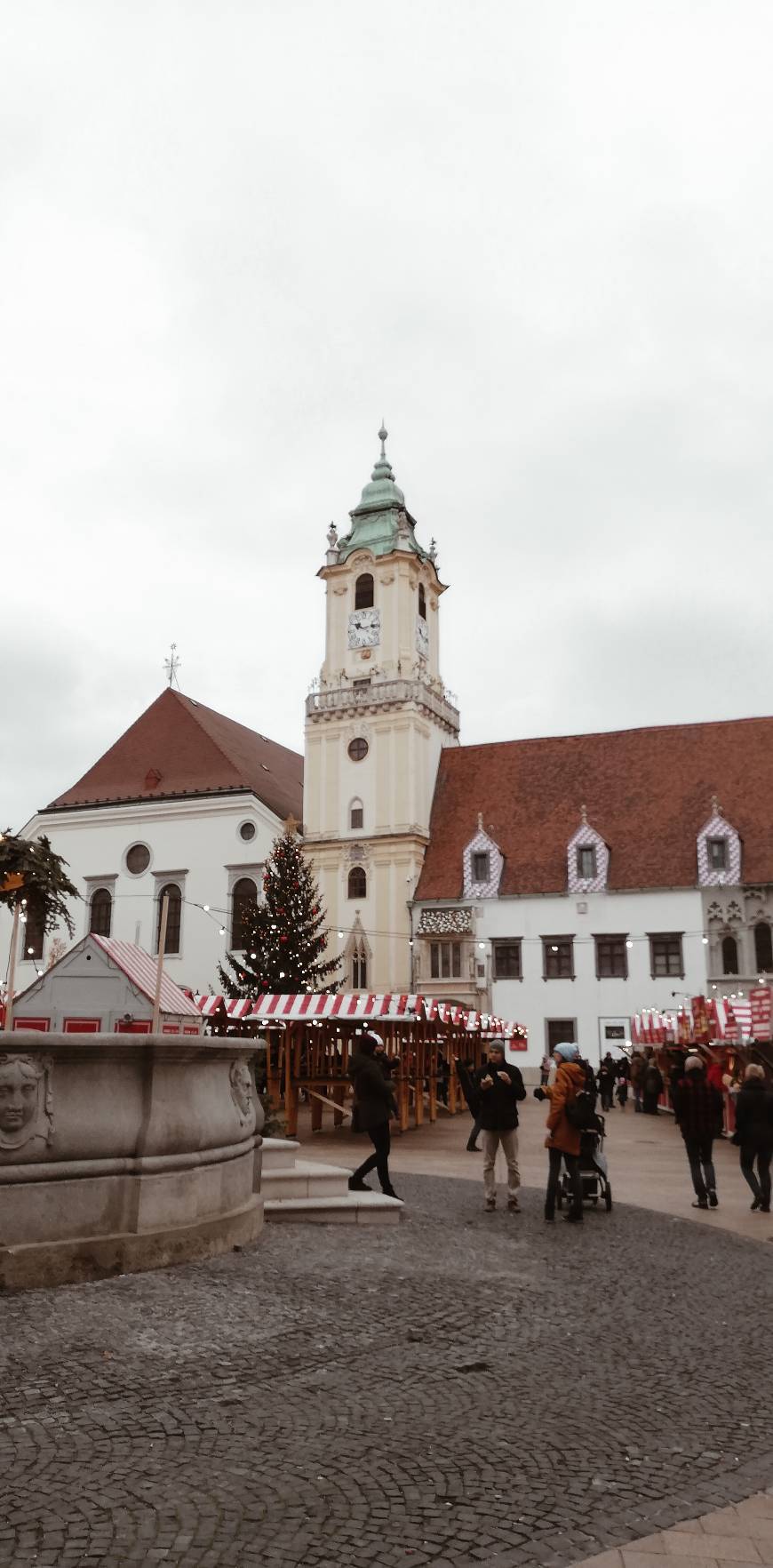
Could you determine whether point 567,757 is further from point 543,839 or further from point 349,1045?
point 349,1045

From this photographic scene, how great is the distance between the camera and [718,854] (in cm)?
4209

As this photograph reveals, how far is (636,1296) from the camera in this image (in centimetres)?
736

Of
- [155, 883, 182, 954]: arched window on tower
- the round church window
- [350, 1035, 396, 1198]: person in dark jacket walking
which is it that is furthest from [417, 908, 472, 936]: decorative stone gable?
[350, 1035, 396, 1198]: person in dark jacket walking

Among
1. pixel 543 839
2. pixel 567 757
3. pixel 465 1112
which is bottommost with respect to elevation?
pixel 465 1112

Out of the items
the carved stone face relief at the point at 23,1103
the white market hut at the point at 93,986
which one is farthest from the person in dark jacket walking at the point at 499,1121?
the white market hut at the point at 93,986

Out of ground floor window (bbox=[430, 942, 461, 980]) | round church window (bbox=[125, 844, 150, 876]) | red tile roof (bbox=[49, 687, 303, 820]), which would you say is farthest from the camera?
red tile roof (bbox=[49, 687, 303, 820])

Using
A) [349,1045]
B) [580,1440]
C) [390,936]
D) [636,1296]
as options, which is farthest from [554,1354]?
[390,936]

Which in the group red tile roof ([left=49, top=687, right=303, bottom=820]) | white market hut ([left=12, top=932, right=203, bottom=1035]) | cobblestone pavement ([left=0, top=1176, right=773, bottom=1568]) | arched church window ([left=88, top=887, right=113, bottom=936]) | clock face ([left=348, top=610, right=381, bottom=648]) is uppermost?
clock face ([left=348, top=610, right=381, bottom=648])

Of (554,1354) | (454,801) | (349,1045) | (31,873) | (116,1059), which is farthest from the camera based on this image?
(454,801)

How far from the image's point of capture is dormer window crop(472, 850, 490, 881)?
4484 centimetres

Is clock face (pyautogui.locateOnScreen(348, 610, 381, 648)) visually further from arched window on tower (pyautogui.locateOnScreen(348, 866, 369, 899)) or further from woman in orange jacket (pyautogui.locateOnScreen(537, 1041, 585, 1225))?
woman in orange jacket (pyautogui.locateOnScreen(537, 1041, 585, 1225))

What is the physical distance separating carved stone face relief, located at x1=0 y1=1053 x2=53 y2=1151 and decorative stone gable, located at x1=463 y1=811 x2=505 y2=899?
3829 cm

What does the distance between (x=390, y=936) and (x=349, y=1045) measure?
57.4 feet

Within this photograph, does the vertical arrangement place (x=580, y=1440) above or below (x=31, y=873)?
below
